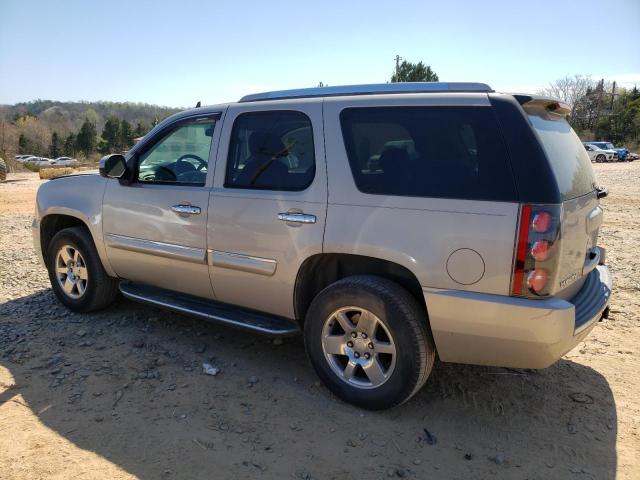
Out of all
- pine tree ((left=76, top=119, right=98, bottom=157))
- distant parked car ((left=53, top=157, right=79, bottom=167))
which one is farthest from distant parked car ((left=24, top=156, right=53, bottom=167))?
pine tree ((left=76, top=119, right=98, bottom=157))

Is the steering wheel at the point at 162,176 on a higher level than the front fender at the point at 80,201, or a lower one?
higher

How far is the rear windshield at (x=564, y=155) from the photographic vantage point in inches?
113

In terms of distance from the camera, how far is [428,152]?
3021mm

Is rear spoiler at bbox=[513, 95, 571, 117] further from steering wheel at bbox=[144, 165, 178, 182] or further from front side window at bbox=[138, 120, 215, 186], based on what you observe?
steering wheel at bbox=[144, 165, 178, 182]

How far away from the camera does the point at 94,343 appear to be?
4266 millimetres

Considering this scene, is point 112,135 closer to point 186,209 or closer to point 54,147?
point 54,147

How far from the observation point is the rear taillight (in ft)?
8.75

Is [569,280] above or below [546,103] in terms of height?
below

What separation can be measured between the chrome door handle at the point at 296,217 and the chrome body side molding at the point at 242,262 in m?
0.31

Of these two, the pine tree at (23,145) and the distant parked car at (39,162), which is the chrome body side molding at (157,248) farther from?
the pine tree at (23,145)

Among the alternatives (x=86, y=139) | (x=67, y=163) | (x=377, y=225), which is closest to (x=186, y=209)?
(x=377, y=225)

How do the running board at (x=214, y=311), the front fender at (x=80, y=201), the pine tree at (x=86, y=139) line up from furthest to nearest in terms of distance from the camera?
the pine tree at (x=86, y=139), the front fender at (x=80, y=201), the running board at (x=214, y=311)

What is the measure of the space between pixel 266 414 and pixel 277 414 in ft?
0.23

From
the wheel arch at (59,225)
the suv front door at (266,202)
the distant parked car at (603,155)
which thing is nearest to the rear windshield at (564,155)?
the suv front door at (266,202)
